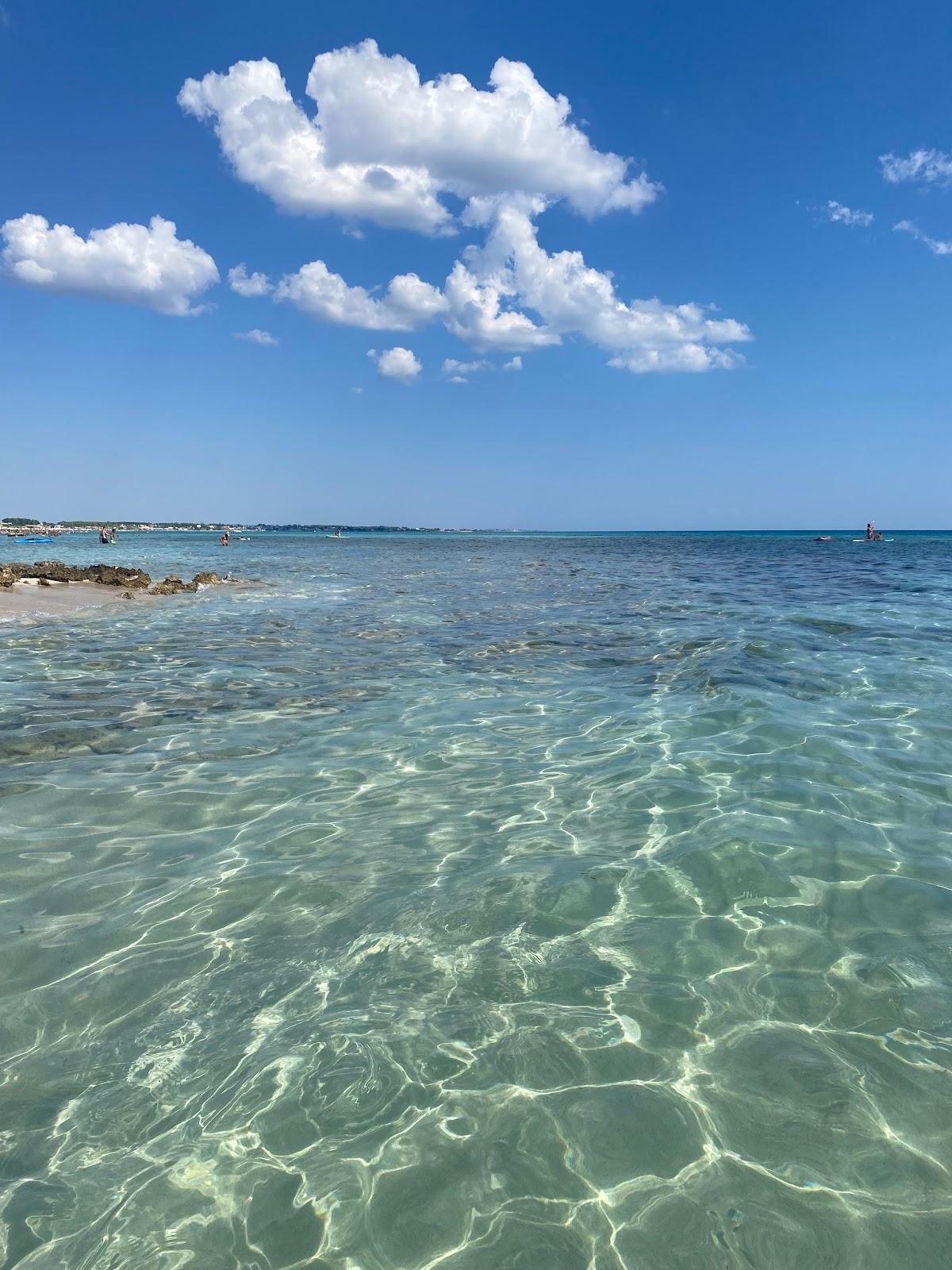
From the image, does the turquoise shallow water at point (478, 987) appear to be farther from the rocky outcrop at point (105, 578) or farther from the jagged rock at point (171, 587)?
the rocky outcrop at point (105, 578)

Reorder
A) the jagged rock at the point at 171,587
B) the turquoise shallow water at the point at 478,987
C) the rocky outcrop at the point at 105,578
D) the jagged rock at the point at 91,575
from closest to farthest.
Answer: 1. the turquoise shallow water at the point at 478,987
2. the jagged rock at the point at 171,587
3. the rocky outcrop at the point at 105,578
4. the jagged rock at the point at 91,575

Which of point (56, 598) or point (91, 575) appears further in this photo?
point (91, 575)

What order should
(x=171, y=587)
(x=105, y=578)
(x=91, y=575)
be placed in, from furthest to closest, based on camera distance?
1. (x=91, y=575)
2. (x=105, y=578)
3. (x=171, y=587)

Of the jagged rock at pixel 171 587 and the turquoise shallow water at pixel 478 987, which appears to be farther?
the jagged rock at pixel 171 587

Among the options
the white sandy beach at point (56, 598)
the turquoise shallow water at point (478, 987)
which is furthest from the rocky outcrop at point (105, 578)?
the turquoise shallow water at point (478, 987)

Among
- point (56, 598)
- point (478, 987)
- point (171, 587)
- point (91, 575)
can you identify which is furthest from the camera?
point (91, 575)

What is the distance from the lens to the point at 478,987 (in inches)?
167

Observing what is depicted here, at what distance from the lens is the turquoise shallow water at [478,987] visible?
2955 millimetres

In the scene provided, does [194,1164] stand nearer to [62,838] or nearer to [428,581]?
[62,838]

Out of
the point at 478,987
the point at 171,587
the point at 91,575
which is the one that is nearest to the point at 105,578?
the point at 91,575

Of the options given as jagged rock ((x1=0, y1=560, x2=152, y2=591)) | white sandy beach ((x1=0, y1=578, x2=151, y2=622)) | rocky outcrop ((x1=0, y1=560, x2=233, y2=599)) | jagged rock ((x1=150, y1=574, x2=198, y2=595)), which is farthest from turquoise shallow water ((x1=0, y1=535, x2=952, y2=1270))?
jagged rock ((x1=0, y1=560, x2=152, y2=591))

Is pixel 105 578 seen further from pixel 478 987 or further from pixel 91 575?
pixel 478 987

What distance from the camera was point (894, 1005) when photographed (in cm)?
411

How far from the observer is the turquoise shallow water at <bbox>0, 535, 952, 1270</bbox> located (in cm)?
296
